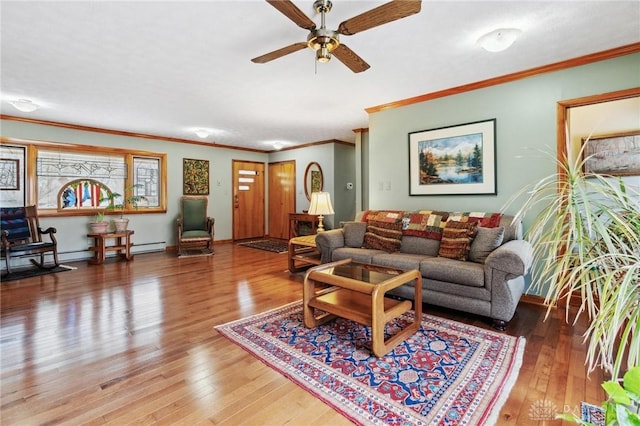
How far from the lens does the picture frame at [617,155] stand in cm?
374

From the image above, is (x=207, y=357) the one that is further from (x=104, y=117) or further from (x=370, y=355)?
(x=104, y=117)

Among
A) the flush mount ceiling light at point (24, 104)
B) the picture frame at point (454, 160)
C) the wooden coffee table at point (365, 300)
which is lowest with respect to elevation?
the wooden coffee table at point (365, 300)

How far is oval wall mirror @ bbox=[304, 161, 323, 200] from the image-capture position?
680 centimetres

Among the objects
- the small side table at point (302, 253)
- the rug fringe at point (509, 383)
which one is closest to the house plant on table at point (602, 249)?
the rug fringe at point (509, 383)

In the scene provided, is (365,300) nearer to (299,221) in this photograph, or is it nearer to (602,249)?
(602,249)

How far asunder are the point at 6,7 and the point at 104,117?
2.93m

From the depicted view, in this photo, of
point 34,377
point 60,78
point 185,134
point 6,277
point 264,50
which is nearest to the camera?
point 34,377

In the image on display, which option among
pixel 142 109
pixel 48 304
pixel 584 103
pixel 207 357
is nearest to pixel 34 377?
pixel 207 357

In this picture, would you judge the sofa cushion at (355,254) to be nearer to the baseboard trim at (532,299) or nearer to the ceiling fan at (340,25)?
the baseboard trim at (532,299)

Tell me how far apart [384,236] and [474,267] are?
1111mm

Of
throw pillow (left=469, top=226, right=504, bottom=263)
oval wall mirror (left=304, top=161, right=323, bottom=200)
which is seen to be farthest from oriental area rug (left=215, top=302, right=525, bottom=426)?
oval wall mirror (left=304, top=161, right=323, bottom=200)

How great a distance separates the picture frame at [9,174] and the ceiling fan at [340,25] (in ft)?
15.7

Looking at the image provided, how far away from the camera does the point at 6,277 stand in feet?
13.1

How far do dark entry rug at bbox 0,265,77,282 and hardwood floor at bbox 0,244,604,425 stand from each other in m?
0.45
